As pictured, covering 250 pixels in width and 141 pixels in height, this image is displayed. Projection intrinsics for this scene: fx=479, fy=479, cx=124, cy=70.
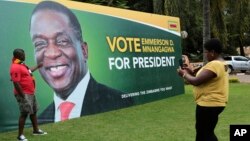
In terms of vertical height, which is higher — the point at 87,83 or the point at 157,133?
the point at 87,83

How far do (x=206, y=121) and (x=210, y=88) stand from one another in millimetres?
416

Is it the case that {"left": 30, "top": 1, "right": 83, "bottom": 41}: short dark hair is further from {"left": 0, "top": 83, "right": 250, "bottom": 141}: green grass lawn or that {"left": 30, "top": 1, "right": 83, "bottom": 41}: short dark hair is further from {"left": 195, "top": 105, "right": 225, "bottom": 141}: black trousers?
{"left": 195, "top": 105, "right": 225, "bottom": 141}: black trousers

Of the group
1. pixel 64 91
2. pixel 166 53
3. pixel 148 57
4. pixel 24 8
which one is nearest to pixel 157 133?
pixel 64 91

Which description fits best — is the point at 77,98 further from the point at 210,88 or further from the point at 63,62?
the point at 210,88

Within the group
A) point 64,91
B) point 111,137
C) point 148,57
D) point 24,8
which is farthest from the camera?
point 148,57

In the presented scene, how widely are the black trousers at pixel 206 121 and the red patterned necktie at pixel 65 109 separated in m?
6.34

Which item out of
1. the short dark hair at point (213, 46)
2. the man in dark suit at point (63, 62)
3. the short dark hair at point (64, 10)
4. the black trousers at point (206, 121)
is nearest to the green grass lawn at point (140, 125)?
the man in dark suit at point (63, 62)

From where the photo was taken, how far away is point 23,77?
30.1 feet

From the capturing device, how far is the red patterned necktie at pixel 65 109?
468 inches

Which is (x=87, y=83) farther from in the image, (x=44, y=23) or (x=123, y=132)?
(x=123, y=132)

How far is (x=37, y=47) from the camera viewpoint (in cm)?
1122

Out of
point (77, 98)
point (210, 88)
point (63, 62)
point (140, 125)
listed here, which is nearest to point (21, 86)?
point (63, 62)

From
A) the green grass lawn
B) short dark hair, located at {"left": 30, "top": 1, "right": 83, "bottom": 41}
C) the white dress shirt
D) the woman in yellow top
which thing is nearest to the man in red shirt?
the green grass lawn

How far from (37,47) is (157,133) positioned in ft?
11.6
